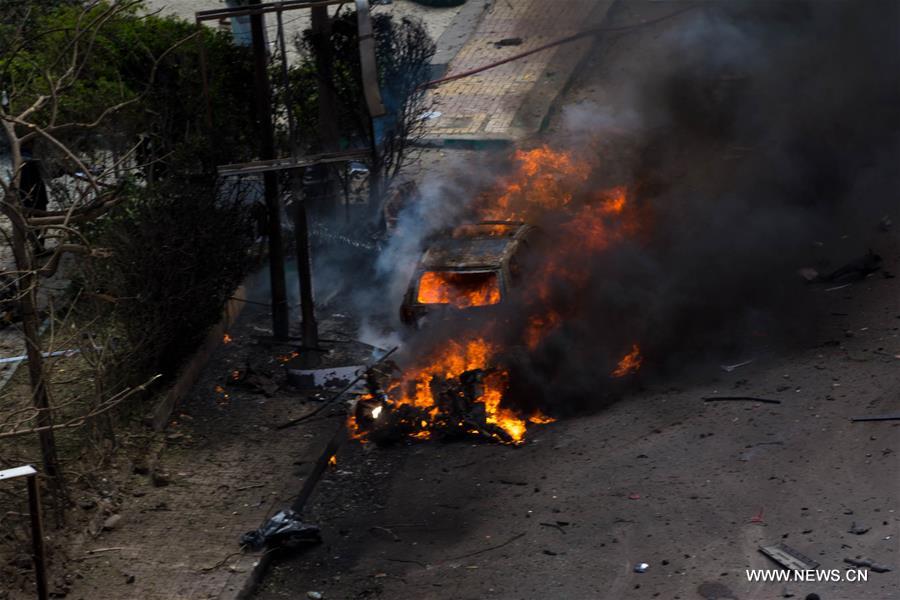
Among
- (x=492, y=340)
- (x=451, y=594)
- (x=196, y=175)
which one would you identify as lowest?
(x=451, y=594)

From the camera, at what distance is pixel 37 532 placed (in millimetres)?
6980

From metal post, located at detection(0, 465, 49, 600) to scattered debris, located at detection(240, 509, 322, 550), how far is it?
1919mm

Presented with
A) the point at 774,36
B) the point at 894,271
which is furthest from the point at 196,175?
the point at 774,36

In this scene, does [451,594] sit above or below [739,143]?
below

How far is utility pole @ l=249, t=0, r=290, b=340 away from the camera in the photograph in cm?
1131

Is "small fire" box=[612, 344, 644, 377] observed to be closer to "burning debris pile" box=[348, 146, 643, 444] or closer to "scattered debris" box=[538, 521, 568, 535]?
"burning debris pile" box=[348, 146, 643, 444]

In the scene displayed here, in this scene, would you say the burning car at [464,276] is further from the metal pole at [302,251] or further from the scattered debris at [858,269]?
the scattered debris at [858,269]

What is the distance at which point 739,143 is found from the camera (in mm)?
16531

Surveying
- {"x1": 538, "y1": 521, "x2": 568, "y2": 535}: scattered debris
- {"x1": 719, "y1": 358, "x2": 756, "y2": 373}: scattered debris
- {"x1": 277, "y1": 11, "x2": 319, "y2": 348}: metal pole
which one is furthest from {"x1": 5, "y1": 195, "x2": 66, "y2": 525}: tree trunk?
{"x1": 719, "y1": 358, "x2": 756, "y2": 373}: scattered debris

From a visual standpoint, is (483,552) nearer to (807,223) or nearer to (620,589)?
(620,589)

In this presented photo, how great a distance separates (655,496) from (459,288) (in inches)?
147

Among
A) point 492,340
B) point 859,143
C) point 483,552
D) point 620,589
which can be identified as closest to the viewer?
point 620,589

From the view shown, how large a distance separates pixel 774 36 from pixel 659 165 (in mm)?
3973

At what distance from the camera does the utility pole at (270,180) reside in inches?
445
